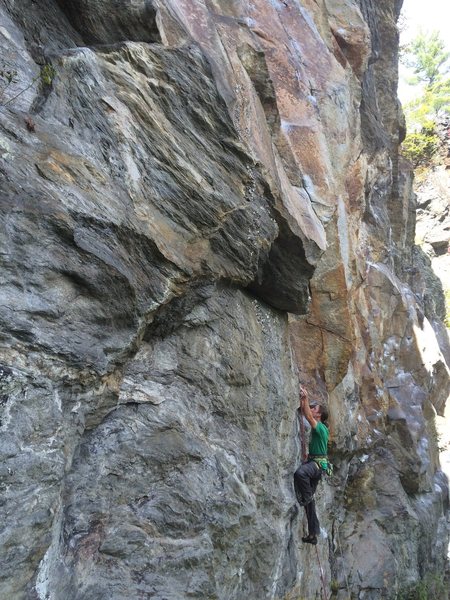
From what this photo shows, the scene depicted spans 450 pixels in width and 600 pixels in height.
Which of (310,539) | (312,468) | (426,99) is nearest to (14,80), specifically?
(312,468)

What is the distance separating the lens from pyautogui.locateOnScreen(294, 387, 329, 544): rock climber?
20.9ft

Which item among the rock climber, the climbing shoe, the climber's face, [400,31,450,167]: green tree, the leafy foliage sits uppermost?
[400,31,450,167]: green tree

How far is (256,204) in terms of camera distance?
222 inches

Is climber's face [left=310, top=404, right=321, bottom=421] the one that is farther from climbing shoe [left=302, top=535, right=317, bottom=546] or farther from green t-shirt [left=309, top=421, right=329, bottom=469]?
climbing shoe [left=302, top=535, right=317, bottom=546]

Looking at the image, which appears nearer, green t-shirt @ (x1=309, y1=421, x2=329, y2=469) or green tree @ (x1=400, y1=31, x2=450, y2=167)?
green t-shirt @ (x1=309, y1=421, x2=329, y2=469)

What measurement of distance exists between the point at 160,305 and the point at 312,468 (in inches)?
132

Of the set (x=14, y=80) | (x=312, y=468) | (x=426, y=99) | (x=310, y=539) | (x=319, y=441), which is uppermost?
(x=426, y=99)

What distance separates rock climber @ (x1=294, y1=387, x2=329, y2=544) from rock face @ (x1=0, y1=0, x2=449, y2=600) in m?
0.18

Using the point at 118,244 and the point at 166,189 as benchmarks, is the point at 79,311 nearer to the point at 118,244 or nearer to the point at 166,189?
the point at 118,244

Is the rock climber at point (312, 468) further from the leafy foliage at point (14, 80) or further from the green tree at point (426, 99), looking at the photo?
the green tree at point (426, 99)

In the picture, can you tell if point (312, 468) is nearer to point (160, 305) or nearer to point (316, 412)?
point (316, 412)

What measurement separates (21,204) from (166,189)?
59.1 inches

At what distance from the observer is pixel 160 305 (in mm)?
4305

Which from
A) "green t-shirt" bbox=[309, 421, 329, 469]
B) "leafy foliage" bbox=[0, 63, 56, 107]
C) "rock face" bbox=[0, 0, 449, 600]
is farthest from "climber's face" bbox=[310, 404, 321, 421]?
"leafy foliage" bbox=[0, 63, 56, 107]
